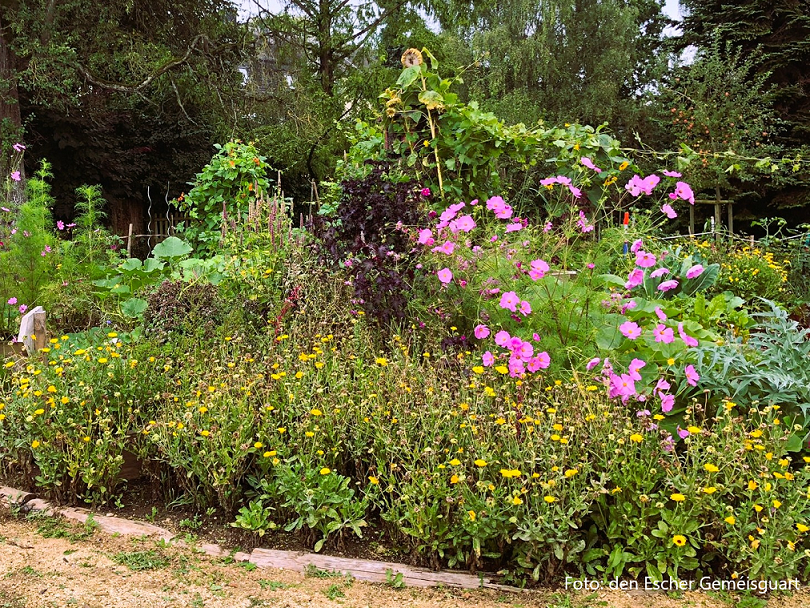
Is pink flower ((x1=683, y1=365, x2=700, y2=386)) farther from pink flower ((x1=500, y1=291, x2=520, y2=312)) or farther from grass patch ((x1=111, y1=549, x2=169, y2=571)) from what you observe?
grass patch ((x1=111, y1=549, x2=169, y2=571))

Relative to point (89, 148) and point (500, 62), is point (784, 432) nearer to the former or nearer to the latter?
point (89, 148)

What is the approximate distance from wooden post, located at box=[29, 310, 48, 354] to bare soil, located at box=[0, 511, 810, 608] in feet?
6.78

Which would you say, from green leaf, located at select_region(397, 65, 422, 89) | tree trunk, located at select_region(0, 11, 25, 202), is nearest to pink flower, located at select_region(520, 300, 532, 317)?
green leaf, located at select_region(397, 65, 422, 89)

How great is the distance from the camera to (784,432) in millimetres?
2330

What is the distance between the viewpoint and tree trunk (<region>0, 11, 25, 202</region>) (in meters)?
8.39

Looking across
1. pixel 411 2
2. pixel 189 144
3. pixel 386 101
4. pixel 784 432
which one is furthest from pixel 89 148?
pixel 784 432

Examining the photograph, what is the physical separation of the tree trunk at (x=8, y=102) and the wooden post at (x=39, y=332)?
503 centimetres

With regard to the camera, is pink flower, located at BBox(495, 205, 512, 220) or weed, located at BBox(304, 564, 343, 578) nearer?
weed, located at BBox(304, 564, 343, 578)

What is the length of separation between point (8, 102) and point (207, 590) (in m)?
8.59

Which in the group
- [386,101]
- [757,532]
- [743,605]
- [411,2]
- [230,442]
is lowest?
[743,605]

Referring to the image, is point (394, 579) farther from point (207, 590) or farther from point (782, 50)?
point (782, 50)

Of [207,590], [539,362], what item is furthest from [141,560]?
[539,362]

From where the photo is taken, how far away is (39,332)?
13.4 feet

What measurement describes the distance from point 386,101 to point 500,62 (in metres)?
13.2
